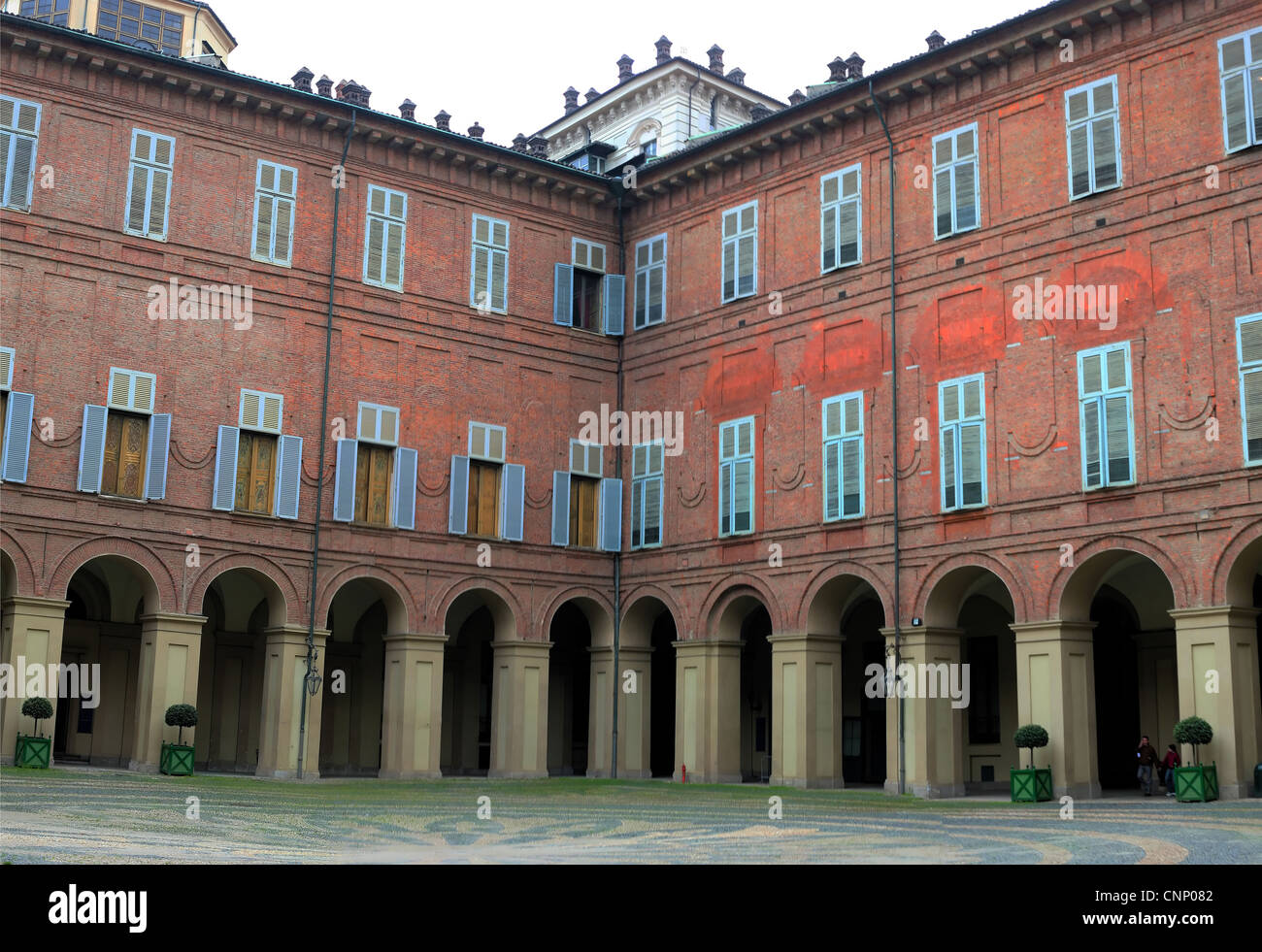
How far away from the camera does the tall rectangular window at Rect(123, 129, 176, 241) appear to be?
28469 mm

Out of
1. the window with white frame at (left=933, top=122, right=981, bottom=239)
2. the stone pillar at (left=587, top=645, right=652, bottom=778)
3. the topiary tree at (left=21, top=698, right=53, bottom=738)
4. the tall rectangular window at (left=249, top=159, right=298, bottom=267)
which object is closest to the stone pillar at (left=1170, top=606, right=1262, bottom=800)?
the window with white frame at (left=933, top=122, right=981, bottom=239)

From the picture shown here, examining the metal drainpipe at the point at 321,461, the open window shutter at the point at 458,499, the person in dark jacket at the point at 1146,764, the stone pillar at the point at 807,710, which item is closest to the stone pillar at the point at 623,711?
the stone pillar at the point at 807,710

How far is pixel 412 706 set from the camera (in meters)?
30.7

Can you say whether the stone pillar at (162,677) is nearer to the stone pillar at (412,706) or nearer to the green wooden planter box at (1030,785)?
the stone pillar at (412,706)

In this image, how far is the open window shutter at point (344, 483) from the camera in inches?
1181

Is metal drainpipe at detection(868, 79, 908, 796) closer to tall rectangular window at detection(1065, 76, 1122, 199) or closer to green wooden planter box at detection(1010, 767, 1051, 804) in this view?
green wooden planter box at detection(1010, 767, 1051, 804)

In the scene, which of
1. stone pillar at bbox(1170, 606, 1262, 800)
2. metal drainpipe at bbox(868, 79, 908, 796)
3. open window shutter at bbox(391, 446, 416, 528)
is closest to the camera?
stone pillar at bbox(1170, 606, 1262, 800)

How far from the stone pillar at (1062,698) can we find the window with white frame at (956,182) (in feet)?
26.1

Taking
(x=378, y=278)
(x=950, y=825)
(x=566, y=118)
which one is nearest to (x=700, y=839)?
(x=950, y=825)

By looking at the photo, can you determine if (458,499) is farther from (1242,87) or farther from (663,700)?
(1242,87)

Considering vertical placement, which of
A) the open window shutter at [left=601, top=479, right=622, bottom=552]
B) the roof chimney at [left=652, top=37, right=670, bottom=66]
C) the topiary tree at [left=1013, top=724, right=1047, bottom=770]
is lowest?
the topiary tree at [left=1013, top=724, right=1047, bottom=770]

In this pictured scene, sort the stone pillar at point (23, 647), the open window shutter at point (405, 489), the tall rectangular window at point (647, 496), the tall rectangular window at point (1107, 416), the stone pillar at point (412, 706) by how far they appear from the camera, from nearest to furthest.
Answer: the tall rectangular window at point (1107, 416), the stone pillar at point (23, 647), the stone pillar at point (412, 706), the open window shutter at point (405, 489), the tall rectangular window at point (647, 496)

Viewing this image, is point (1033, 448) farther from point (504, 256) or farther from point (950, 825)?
point (504, 256)

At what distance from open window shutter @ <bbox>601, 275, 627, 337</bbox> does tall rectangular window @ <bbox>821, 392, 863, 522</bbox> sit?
7086 mm
